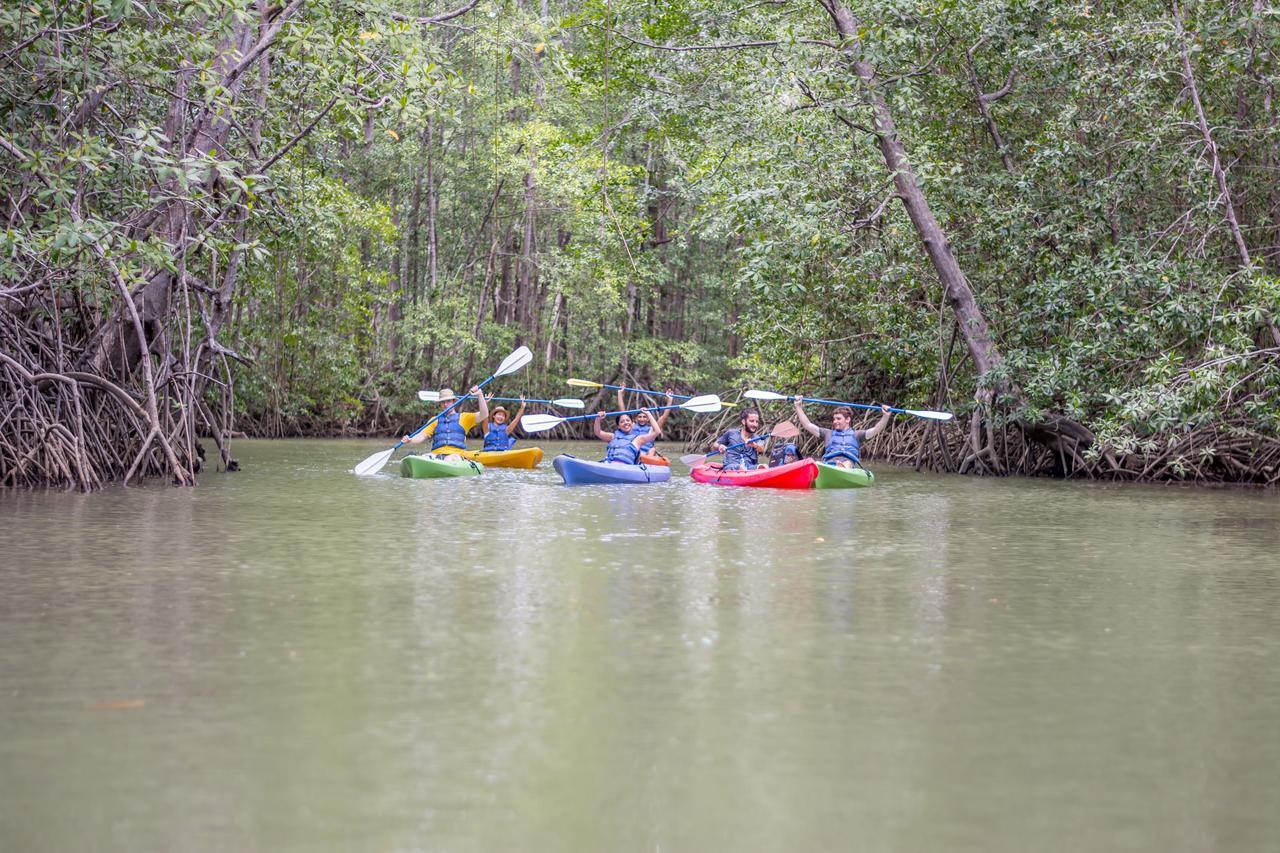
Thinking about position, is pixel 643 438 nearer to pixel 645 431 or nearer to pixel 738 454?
pixel 645 431

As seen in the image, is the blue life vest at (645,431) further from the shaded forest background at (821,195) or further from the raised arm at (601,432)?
the shaded forest background at (821,195)

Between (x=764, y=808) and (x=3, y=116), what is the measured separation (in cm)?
986

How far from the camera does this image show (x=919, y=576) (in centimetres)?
711

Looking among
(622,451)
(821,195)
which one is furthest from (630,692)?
(821,195)

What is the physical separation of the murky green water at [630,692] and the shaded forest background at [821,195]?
348cm

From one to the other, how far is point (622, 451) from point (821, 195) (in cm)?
359

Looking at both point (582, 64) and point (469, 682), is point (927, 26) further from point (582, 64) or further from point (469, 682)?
point (469, 682)

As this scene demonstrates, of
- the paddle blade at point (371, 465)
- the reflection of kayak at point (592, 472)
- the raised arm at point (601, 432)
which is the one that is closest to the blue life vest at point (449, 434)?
the paddle blade at point (371, 465)

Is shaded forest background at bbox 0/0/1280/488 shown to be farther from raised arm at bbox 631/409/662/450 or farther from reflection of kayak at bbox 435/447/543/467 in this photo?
reflection of kayak at bbox 435/447/543/467

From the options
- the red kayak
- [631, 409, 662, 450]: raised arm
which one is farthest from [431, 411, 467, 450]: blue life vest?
the red kayak

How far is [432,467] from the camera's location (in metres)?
14.9

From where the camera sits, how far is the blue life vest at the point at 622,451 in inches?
590

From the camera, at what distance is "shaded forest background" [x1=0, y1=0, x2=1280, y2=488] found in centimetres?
1069

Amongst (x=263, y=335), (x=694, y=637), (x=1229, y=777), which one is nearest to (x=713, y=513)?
(x=694, y=637)
